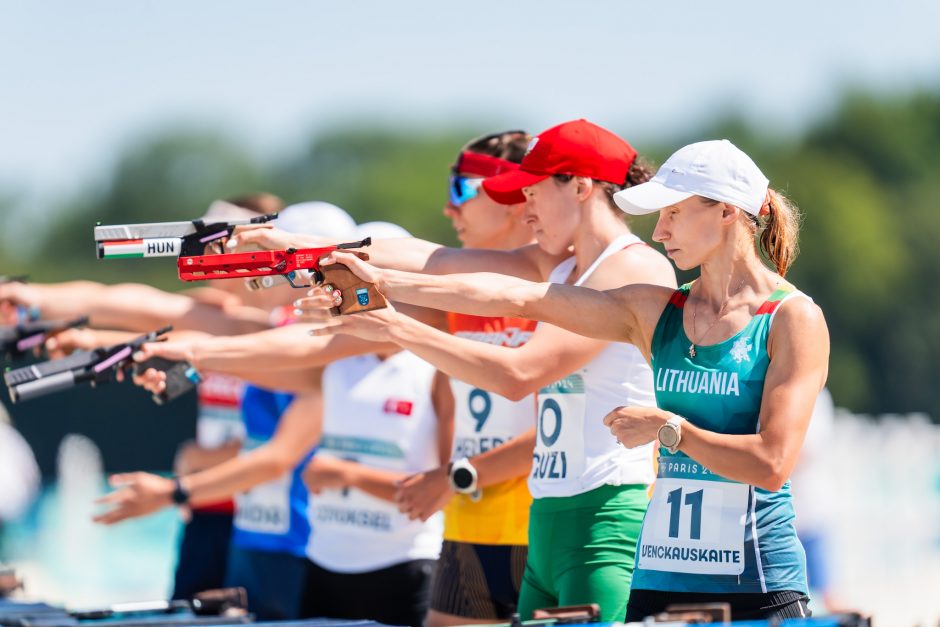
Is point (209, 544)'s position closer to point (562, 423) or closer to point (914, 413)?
point (562, 423)

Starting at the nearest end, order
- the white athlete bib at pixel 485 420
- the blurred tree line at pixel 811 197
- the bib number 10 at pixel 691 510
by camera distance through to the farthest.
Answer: the bib number 10 at pixel 691 510
the white athlete bib at pixel 485 420
the blurred tree line at pixel 811 197

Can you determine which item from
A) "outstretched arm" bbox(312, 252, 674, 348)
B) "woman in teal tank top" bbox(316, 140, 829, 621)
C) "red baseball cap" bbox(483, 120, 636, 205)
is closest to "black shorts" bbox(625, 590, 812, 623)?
"woman in teal tank top" bbox(316, 140, 829, 621)

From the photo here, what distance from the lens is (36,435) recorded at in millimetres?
17203

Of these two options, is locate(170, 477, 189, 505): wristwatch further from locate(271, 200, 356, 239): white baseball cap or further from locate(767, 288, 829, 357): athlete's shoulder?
locate(767, 288, 829, 357): athlete's shoulder

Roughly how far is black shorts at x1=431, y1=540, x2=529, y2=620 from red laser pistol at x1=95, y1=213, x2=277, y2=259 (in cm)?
145

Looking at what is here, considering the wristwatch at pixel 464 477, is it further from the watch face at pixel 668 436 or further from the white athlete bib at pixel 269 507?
the white athlete bib at pixel 269 507

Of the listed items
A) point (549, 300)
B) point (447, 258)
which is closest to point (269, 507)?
point (447, 258)

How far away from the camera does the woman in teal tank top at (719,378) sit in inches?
138

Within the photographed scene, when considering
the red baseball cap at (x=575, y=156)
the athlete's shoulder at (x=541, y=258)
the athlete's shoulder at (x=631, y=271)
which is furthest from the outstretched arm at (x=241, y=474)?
the athlete's shoulder at (x=631, y=271)

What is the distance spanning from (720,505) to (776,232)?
0.76 meters

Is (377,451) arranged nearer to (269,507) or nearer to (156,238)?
(269,507)

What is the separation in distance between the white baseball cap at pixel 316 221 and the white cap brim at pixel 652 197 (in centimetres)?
226

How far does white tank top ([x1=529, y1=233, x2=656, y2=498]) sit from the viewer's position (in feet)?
14.3

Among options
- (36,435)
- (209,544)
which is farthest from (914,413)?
(209,544)
